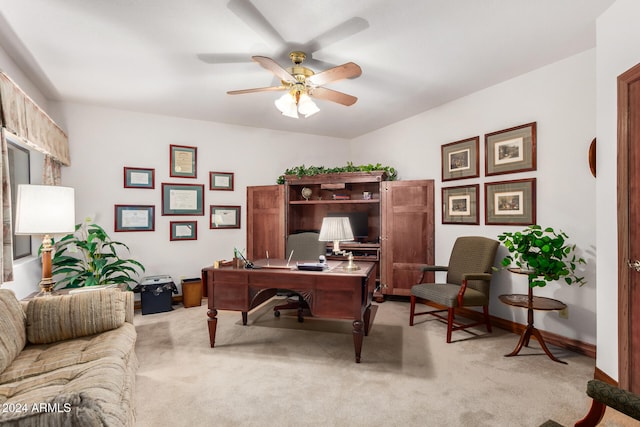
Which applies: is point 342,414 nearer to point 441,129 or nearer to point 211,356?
point 211,356

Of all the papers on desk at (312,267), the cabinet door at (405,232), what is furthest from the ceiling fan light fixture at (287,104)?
the cabinet door at (405,232)

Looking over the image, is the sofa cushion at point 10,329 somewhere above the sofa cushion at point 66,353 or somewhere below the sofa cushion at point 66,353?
above

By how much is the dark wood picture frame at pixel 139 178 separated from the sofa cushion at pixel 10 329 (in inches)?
104

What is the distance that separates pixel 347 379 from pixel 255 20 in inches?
107

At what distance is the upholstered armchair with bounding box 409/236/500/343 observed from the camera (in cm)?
305

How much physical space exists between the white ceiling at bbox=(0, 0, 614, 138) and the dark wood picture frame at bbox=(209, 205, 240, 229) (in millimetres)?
1738

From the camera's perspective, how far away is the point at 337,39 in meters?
2.56

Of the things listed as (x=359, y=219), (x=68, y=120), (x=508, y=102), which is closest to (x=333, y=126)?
(x=359, y=219)

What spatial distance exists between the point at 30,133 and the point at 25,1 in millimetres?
1178

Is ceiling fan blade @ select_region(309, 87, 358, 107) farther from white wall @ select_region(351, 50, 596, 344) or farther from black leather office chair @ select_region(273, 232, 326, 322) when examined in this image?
white wall @ select_region(351, 50, 596, 344)

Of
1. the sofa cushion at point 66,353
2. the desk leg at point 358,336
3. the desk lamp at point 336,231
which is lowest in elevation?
the desk leg at point 358,336

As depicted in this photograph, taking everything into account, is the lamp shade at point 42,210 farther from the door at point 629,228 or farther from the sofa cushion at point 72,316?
the door at point 629,228

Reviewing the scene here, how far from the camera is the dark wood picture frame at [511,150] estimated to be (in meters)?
3.21

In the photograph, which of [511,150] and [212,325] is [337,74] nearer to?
[511,150]
